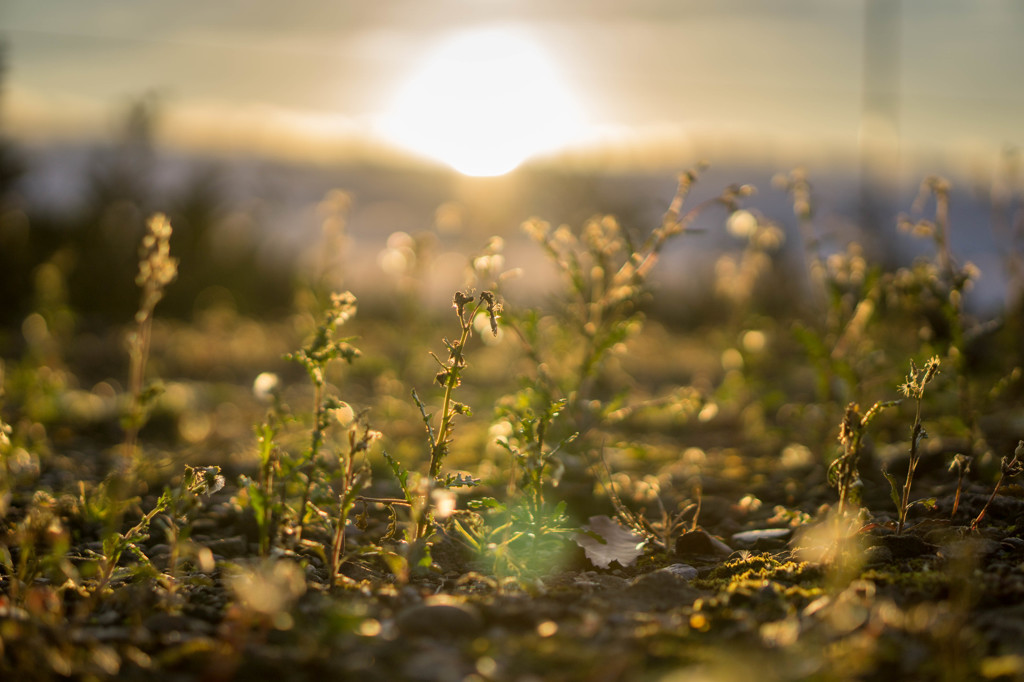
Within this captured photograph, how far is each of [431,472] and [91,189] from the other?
1284 centimetres

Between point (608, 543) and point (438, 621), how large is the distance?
1.04m

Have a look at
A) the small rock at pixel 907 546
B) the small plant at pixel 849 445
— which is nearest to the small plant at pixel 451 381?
the small plant at pixel 849 445

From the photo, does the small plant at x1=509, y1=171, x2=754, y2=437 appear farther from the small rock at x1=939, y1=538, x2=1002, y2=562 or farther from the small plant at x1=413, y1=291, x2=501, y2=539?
the small rock at x1=939, y1=538, x2=1002, y2=562

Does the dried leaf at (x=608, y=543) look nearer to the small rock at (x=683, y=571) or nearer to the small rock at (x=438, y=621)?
the small rock at (x=683, y=571)

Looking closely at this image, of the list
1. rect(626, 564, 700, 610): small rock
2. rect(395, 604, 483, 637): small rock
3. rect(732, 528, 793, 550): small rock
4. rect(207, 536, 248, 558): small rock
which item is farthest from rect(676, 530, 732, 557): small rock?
rect(207, 536, 248, 558): small rock

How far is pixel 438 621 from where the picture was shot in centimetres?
220

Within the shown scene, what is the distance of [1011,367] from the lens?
4535mm

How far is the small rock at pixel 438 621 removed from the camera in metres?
2.19

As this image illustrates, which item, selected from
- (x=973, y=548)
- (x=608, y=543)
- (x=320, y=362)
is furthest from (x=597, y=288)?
(x=973, y=548)

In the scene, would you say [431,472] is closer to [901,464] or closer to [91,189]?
[901,464]

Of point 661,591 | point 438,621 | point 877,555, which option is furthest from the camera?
point 877,555

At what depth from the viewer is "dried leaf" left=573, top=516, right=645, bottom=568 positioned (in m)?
2.94

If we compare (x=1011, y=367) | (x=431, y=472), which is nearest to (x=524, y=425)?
(x=431, y=472)

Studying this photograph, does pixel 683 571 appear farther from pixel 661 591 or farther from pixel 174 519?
pixel 174 519
